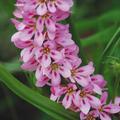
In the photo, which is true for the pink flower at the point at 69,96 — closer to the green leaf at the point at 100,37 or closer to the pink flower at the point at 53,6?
the pink flower at the point at 53,6

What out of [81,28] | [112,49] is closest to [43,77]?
[112,49]

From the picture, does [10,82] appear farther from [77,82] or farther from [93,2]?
[93,2]

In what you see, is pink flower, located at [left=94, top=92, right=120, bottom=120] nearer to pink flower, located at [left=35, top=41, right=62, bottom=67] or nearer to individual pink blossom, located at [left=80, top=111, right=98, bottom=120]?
individual pink blossom, located at [left=80, top=111, right=98, bottom=120]

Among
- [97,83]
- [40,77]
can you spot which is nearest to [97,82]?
[97,83]

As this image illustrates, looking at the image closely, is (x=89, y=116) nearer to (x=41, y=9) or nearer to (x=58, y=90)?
(x=58, y=90)

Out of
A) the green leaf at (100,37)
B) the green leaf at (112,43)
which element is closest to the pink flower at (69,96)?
the green leaf at (112,43)

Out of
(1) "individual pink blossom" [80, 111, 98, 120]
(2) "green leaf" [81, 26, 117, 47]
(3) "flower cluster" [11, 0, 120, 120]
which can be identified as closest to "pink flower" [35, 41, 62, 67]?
(3) "flower cluster" [11, 0, 120, 120]
